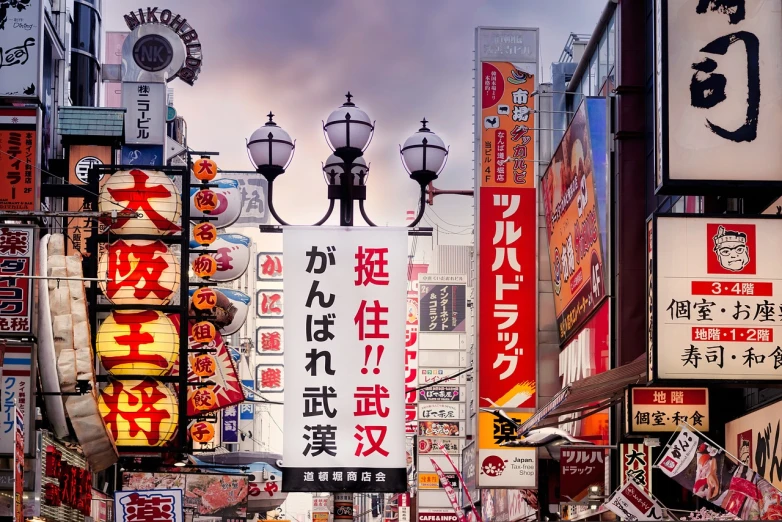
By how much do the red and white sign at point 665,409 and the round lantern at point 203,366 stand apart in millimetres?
10064

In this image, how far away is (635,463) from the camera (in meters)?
23.2

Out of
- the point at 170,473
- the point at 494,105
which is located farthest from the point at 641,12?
the point at 170,473

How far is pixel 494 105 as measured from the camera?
1187 inches

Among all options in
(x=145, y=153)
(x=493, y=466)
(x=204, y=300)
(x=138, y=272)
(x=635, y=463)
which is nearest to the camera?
(x=635, y=463)

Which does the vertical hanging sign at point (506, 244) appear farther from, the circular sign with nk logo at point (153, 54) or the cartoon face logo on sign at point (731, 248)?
the cartoon face logo on sign at point (731, 248)

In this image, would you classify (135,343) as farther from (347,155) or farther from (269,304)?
(269,304)

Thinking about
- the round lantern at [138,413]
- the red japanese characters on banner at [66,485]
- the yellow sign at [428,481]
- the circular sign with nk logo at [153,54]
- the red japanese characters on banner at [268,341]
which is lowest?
the yellow sign at [428,481]

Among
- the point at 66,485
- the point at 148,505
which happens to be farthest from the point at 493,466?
the point at 148,505

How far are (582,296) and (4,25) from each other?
42.6 feet

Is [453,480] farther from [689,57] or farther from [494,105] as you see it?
[689,57]

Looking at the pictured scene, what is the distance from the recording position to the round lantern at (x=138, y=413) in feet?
80.4

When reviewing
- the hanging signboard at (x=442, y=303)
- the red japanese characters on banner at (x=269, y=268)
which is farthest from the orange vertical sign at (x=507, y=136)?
the hanging signboard at (x=442, y=303)

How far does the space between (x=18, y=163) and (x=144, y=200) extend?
8.79 feet

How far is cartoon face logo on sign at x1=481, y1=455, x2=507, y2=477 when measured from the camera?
29.3m
